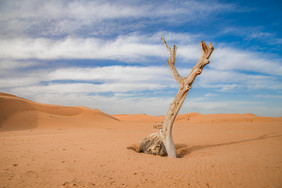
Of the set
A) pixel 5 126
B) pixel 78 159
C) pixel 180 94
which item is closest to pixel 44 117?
pixel 5 126

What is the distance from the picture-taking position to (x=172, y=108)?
27.1 ft

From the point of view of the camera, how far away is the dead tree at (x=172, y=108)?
25.8 feet

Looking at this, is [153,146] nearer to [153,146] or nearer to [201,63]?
[153,146]

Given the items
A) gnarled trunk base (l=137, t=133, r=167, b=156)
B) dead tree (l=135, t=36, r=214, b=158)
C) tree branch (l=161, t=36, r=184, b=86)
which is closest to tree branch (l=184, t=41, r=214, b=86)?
dead tree (l=135, t=36, r=214, b=158)

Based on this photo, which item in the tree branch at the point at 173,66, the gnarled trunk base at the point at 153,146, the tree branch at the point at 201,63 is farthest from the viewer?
the tree branch at the point at 173,66

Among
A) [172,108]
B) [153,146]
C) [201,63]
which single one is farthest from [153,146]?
[201,63]

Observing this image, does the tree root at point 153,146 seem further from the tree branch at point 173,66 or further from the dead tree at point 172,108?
the tree branch at point 173,66

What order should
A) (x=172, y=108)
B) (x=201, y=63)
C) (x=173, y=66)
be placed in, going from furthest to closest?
(x=173, y=66) → (x=172, y=108) → (x=201, y=63)

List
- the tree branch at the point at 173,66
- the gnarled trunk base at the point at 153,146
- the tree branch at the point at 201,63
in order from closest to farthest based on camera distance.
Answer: the tree branch at the point at 201,63
the gnarled trunk base at the point at 153,146
the tree branch at the point at 173,66

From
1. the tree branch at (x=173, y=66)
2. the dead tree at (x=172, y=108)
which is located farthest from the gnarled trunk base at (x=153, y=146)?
the tree branch at (x=173, y=66)

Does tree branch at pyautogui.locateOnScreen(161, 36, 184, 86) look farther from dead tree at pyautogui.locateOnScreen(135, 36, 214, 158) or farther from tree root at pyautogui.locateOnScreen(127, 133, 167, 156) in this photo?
tree root at pyautogui.locateOnScreen(127, 133, 167, 156)

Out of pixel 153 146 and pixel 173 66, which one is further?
pixel 173 66

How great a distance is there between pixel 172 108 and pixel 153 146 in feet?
6.12

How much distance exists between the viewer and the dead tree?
787cm
